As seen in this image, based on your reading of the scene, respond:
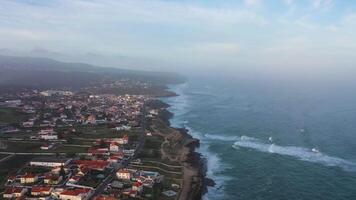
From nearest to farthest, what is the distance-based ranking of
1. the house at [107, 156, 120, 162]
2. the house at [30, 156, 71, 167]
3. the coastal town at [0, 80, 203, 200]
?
the coastal town at [0, 80, 203, 200], the house at [30, 156, 71, 167], the house at [107, 156, 120, 162]

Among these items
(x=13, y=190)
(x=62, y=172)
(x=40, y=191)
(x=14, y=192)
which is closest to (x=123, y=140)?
(x=62, y=172)

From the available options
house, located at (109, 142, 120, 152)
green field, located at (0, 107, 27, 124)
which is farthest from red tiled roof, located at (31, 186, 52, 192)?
green field, located at (0, 107, 27, 124)

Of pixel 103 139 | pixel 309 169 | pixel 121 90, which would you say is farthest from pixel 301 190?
pixel 121 90

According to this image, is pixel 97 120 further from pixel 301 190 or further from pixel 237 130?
pixel 301 190

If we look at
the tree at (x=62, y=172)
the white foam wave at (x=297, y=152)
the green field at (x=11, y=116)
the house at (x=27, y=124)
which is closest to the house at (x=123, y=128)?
the house at (x=27, y=124)

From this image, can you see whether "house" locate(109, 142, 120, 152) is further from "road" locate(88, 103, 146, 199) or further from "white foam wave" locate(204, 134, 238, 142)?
"white foam wave" locate(204, 134, 238, 142)

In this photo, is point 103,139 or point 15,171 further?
point 103,139

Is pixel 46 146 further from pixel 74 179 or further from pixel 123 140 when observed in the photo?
pixel 74 179
